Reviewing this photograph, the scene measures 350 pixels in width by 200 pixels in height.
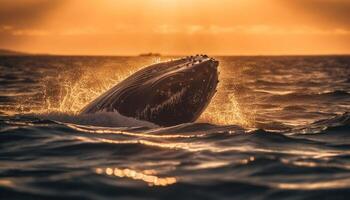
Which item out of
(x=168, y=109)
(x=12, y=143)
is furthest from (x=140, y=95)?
(x=12, y=143)

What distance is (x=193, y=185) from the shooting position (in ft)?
22.3

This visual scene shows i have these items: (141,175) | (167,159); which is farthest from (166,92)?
(141,175)

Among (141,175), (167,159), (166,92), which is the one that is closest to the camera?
(141,175)

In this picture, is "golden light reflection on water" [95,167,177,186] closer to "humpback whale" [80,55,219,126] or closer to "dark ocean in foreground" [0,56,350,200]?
→ "dark ocean in foreground" [0,56,350,200]

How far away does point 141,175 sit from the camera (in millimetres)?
7273

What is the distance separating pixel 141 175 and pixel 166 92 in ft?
10.9

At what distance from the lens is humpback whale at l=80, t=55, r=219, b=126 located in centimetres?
1045

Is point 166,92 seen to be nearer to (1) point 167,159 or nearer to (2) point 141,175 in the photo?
(1) point 167,159

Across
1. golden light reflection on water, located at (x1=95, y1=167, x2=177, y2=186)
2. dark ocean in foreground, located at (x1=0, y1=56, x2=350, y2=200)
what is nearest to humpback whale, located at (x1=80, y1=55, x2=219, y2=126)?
dark ocean in foreground, located at (x1=0, y1=56, x2=350, y2=200)

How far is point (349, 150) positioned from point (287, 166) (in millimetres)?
2443

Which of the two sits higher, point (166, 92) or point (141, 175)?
point (166, 92)

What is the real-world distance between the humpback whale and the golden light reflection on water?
2967 mm

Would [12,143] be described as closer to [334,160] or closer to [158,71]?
[158,71]

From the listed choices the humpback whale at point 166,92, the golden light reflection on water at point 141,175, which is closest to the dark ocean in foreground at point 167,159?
the golden light reflection on water at point 141,175
